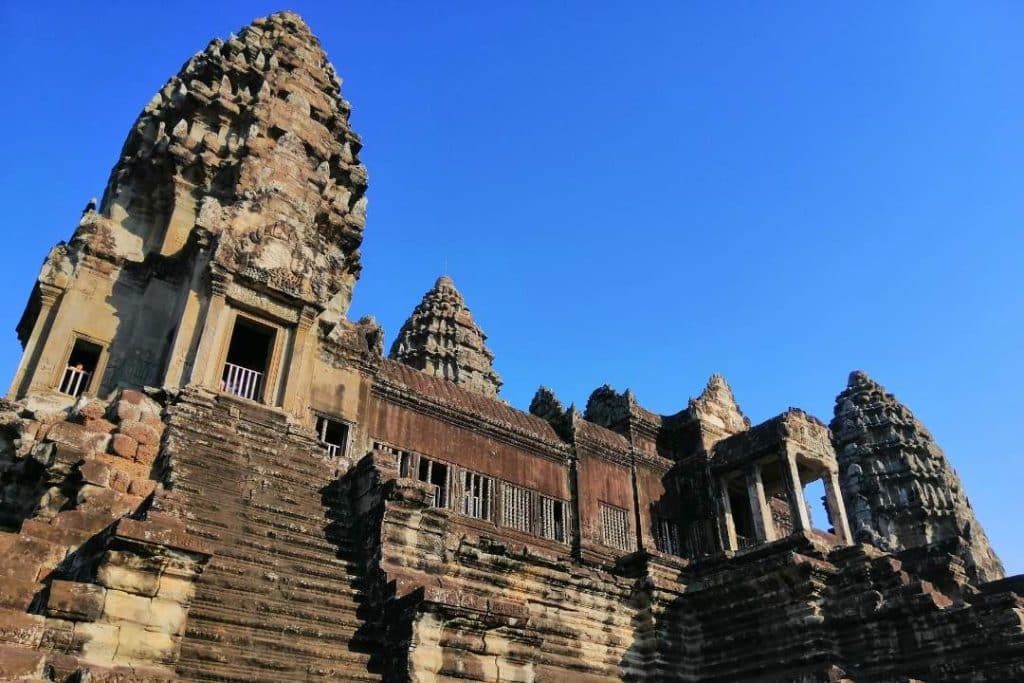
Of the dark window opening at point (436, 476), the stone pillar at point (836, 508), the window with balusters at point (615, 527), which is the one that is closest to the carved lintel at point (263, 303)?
the dark window opening at point (436, 476)

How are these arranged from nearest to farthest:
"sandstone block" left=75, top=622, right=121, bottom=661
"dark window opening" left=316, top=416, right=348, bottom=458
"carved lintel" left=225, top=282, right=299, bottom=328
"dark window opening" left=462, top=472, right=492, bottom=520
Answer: "sandstone block" left=75, top=622, right=121, bottom=661, "carved lintel" left=225, top=282, right=299, bottom=328, "dark window opening" left=316, top=416, right=348, bottom=458, "dark window opening" left=462, top=472, right=492, bottom=520

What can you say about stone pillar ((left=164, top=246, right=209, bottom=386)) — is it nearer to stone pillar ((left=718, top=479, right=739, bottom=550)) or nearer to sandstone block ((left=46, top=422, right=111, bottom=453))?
sandstone block ((left=46, top=422, right=111, bottom=453))

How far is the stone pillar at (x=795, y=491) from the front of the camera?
65.4 ft

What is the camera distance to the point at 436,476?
18766 mm

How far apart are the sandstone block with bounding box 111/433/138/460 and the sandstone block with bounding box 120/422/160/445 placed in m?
0.08

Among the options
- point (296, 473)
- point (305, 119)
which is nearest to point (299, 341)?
point (296, 473)

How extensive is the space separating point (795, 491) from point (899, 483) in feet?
57.7

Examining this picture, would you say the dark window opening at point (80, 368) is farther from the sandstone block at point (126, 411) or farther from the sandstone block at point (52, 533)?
the sandstone block at point (52, 533)

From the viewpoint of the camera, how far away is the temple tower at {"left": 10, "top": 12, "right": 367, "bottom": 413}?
577 inches

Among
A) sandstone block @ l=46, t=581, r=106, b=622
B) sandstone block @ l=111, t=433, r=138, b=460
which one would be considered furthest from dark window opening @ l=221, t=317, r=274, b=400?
sandstone block @ l=46, t=581, r=106, b=622

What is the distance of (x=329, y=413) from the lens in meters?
16.8

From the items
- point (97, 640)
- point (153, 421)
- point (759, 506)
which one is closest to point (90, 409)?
point (153, 421)

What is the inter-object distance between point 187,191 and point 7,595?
455 inches

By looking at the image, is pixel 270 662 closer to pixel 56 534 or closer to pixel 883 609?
pixel 56 534
